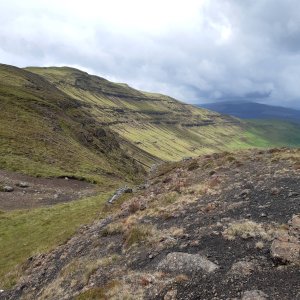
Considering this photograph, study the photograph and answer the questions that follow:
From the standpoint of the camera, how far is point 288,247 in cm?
1761

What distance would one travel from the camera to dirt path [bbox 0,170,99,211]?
56031 millimetres

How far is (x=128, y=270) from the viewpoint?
65.5ft

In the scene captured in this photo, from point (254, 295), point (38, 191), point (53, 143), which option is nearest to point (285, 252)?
point (254, 295)

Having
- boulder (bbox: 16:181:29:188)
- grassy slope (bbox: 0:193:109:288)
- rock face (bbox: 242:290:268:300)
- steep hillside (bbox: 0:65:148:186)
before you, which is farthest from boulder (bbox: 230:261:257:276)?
steep hillside (bbox: 0:65:148:186)

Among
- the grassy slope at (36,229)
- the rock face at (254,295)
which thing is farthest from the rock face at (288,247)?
the grassy slope at (36,229)

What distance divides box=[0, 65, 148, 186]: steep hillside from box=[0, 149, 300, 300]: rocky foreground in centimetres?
4514

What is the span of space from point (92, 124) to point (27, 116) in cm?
3317

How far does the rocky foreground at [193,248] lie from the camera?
16.7 m

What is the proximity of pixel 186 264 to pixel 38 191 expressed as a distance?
156 feet

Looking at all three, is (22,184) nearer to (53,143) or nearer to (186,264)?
(53,143)

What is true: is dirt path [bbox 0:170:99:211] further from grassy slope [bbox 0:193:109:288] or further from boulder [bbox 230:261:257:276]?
boulder [bbox 230:261:257:276]

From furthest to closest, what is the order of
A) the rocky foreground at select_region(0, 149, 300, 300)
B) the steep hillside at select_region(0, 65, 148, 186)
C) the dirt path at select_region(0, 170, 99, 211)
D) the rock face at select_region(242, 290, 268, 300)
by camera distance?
the steep hillside at select_region(0, 65, 148, 186), the dirt path at select_region(0, 170, 99, 211), the rocky foreground at select_region(0, 149, 300, 300), the rock face at select_region(242, 290, 268, 300)

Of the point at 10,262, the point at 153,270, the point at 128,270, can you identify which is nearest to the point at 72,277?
the point at 128,270


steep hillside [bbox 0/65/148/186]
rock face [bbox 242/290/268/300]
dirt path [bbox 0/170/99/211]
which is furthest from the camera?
steep hillside [bbox 0/65/148/186]
